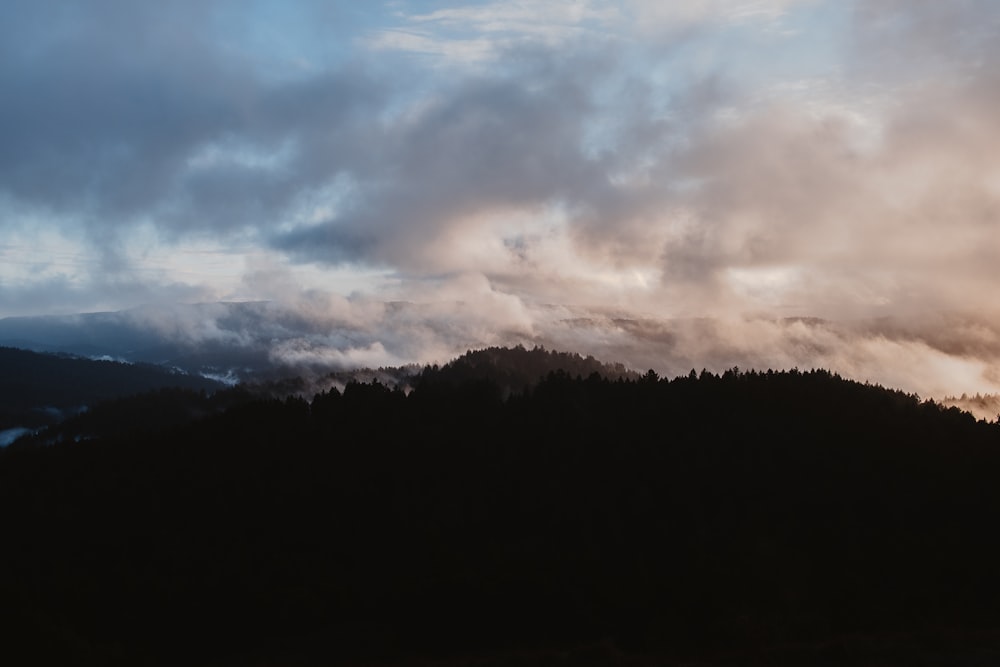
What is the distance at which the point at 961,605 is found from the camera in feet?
228

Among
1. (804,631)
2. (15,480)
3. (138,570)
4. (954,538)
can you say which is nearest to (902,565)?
(954,538)

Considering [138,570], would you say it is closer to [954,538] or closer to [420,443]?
[420,443]

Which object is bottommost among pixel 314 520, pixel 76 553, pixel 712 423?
pixel 76 553

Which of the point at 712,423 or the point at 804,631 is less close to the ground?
the point at 712,423

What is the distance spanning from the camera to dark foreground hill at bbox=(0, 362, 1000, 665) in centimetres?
6781

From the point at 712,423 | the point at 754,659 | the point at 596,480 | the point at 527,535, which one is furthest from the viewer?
the point at 712,423

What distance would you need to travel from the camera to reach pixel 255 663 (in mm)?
68938

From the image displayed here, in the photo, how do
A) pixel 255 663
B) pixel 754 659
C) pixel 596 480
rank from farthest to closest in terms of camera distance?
pixel 596 480, pixel 255 663, pixel 754 659

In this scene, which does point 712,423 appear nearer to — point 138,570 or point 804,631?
point 804,631

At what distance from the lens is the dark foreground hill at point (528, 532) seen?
67.8 m

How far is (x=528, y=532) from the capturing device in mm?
92562

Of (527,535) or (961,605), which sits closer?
(961,605)

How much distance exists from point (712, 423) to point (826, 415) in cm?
1998

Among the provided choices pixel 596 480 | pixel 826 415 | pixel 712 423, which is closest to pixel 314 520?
pixel 596 480
